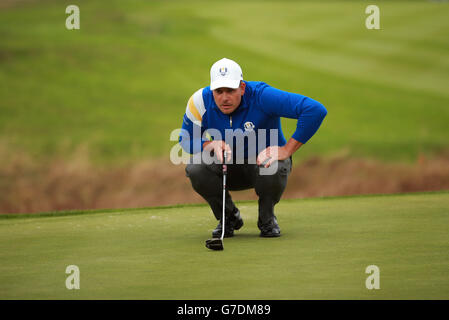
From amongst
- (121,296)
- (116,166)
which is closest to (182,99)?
(116,166)

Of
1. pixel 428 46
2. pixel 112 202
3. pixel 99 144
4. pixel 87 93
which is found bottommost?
pixel 112 202

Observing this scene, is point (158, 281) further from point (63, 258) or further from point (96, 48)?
point (96, 48)

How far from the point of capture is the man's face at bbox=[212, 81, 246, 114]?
4922 millimetres

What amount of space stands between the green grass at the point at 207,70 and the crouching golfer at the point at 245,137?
6326mm

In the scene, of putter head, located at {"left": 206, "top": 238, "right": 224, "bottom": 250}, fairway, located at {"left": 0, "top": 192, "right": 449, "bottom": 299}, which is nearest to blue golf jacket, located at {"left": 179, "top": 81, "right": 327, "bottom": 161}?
fairway, located at {"left": 0, "top": 192, "right": 449, "bottom": 299}

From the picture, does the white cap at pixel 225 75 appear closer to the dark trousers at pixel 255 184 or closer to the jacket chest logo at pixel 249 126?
the jacket chest logo at pixel 249 126

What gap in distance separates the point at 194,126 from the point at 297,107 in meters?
0.73

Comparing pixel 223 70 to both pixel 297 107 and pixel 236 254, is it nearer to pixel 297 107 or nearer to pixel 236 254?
pixel 297 107

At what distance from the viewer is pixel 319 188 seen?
414 inches

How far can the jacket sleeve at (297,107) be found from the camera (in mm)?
Result: 4973

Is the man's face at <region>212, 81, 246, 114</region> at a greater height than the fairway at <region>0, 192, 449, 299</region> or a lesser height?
greater

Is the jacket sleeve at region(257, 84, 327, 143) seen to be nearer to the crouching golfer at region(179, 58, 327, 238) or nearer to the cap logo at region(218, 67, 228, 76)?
the crouching golfer at region(179, 58, 327, 238)
